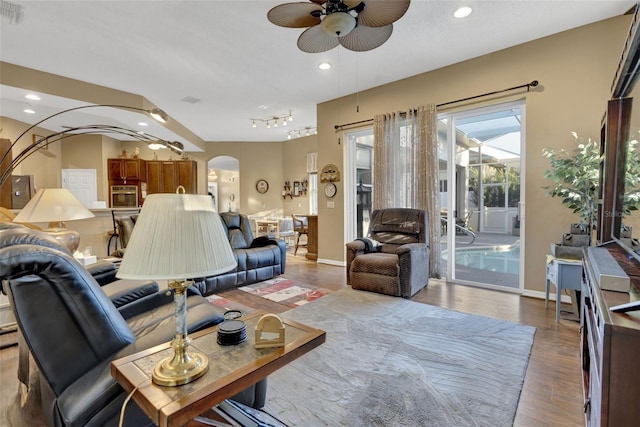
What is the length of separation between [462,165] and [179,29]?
158 inches

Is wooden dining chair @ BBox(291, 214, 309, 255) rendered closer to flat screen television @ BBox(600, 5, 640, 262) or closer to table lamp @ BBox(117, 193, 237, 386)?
flat screen television @ BBox(600, 5, 640, 262)

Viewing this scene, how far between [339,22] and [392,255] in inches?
104

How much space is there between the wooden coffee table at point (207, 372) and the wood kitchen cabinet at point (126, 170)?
305 inches

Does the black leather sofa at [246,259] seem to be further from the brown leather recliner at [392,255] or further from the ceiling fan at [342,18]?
the ceiling fan at [342,18]

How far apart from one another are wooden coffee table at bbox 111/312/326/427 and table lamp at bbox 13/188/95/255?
2351 millimetres

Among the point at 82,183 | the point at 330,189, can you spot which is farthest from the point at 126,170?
the point at 330,189

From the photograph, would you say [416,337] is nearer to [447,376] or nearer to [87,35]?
[447,376]

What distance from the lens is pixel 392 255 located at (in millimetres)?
3748

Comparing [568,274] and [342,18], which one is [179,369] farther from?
[568,274]

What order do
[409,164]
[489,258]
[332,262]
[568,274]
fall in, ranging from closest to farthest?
1. [568,274]
2. [409,164]
3. [489,258]
4. [332,262]

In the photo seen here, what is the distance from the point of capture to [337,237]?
5492 mm

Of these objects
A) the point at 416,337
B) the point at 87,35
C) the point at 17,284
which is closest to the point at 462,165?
the point at 416,337

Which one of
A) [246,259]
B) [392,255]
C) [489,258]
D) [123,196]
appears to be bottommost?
[489,258]

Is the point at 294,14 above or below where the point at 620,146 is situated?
above
